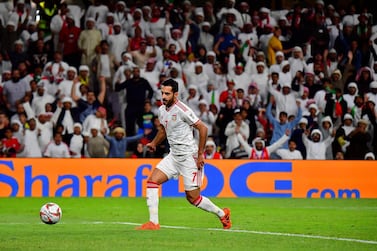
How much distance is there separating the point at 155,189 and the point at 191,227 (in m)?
1.05

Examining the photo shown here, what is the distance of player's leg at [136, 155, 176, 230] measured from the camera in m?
13.3

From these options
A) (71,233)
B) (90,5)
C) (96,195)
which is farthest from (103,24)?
(71,233)

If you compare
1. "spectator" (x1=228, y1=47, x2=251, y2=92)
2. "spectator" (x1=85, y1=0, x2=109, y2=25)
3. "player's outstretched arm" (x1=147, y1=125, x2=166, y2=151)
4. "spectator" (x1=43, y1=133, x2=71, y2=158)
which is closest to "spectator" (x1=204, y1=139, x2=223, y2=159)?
"spectator" (x1=228, y1=47, x2=251, y2=92)

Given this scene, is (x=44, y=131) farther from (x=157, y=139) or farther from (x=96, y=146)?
(x=157, y=139)

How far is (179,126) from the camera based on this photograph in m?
13.4

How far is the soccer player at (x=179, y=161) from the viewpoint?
13.3 m

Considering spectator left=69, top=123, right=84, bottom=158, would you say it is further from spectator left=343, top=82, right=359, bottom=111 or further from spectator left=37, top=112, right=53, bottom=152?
spectator left=343, top=82, right=359, bottom=111

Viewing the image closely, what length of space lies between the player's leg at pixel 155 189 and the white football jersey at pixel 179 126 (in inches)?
9.8

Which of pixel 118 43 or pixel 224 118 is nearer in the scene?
pixel 224 118

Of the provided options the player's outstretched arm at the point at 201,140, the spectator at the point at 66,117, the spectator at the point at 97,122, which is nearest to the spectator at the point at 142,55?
the spectator at the point at 97,122

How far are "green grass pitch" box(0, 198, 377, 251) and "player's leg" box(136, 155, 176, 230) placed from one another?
0.21 m

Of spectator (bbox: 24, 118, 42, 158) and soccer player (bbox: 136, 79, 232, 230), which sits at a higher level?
soccer player (bbox: 136, 79, 232, 230)

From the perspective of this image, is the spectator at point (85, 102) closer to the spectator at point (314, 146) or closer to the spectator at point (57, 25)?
the spectator at point (57, 25)

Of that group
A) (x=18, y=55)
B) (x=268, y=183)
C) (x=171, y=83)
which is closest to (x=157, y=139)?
(x=171, y=83)
